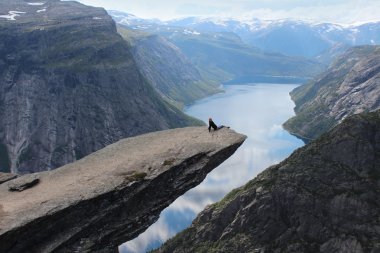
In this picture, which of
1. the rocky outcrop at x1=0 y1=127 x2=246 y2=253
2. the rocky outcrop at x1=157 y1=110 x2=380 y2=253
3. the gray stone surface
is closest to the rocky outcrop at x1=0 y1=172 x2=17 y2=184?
the rocky outcrop at x1=0 y1=127 x2=246 y2=253

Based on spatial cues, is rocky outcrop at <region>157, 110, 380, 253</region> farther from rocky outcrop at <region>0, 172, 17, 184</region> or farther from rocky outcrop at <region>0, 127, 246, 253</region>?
rocky outcrop at <region>0, 172, 17, 184</region>

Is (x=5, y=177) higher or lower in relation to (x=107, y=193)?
lower

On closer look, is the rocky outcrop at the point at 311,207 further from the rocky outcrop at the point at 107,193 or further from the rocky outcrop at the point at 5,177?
the rocky outcrop at the point at 5,177

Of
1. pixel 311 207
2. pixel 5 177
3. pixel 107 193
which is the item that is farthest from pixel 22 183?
pixel 311 207

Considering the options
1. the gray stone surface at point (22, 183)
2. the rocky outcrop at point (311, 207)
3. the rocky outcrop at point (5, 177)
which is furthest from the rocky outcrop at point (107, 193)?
the rocky outcrop at point (311, 207)

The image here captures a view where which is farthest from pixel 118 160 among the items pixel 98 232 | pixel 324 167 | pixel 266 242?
pixel 324 167

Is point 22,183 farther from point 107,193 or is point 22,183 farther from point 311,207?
point 311,207

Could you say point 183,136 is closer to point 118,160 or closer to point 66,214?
point 118,160
